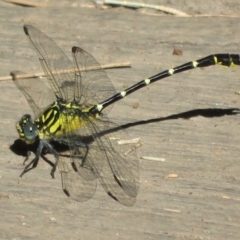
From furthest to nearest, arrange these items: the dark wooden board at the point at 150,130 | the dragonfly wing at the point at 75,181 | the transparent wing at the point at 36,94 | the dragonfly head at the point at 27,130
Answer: the transparent wing at the point at 36,94, the dragonfly head at the point at 27,130, the dragonfly wing at the point at 75,181, the dark wooden board at the point at 150,130

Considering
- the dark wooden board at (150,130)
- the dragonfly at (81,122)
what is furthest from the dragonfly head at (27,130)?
the dark wooden board at (150,130)

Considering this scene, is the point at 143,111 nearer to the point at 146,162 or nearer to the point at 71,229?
the point at 146,162

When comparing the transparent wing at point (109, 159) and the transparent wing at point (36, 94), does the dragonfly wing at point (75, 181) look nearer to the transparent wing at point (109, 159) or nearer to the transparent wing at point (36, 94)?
the transparent wing at point (109, 159)

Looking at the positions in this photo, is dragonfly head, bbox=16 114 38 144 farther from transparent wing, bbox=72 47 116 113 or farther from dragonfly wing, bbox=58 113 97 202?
transparent wing, bbox=72 47 116 113

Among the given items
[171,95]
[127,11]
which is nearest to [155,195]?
[171,95]

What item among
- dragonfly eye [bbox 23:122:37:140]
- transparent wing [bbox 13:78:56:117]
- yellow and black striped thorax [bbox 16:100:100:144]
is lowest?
dragonfly eye [bbox 23:122:37:140]

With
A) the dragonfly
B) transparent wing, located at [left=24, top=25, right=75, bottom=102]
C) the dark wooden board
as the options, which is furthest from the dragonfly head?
transparent wing, located at [left=24, top=25, right=75, bottom=102]

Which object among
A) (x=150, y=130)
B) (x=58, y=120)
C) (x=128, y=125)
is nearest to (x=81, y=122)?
(x=58, y=120)

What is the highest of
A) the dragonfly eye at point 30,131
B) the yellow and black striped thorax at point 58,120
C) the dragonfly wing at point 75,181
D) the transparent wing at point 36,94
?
the transparent wing at point 36,94
